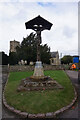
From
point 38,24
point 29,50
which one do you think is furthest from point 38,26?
point 29,50

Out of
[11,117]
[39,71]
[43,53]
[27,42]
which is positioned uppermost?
[27,42]

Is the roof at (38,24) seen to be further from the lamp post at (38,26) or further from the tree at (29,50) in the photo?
the tree at (29,50)

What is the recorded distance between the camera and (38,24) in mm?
10141

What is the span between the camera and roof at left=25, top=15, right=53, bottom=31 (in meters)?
9.87

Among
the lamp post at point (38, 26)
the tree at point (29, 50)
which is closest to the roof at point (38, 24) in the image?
the lamp post at point (38, 26)

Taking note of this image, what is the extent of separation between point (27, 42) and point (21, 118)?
2904 centimetres

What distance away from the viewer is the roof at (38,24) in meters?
9.87

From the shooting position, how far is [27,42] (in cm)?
3144

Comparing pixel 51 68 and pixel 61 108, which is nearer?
pixel 61 108

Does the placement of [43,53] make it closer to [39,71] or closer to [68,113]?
[39,71]

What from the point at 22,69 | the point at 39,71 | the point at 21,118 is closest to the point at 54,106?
the point at 21,118

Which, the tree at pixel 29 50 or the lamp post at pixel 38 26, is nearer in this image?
the lamp post at pixel 38 26

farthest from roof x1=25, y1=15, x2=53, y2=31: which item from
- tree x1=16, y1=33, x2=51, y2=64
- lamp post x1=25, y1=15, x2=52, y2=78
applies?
tree x1=16, y1=33, x2=51, y2=64

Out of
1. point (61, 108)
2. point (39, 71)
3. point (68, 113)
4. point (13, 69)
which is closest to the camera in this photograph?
point (68, 113)
